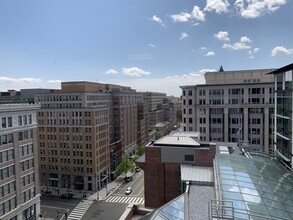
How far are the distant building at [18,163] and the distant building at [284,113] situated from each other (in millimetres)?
44251

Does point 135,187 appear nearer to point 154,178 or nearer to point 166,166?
point 154,178

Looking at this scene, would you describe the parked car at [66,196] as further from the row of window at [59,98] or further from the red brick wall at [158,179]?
the red brick wall at [158,179]

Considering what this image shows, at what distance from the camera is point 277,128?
39.9m

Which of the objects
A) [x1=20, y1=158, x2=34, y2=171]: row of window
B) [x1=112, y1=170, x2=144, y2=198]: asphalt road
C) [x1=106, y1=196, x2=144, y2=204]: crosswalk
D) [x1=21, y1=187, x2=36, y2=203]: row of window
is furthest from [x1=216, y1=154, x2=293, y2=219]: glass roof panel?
[x1=112, y1=170, x2=144, y2=198]: asphalt road

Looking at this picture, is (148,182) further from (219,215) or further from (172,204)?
(219,215)

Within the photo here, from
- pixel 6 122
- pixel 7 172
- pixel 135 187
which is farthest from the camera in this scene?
pixel 135 187

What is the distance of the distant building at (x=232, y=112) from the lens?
→ 6431cm

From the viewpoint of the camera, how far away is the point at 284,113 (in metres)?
35.9

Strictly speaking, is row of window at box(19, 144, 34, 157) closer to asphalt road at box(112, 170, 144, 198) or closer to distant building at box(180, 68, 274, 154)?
asphalt road at box(112, 170, 144, 198)

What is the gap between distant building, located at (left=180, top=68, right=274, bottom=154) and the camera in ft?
211

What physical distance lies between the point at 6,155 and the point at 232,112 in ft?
179

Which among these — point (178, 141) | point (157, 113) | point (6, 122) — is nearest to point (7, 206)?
point (6, 122)

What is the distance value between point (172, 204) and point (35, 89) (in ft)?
310

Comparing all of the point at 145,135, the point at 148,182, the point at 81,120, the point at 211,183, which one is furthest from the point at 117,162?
the point at 211,183
